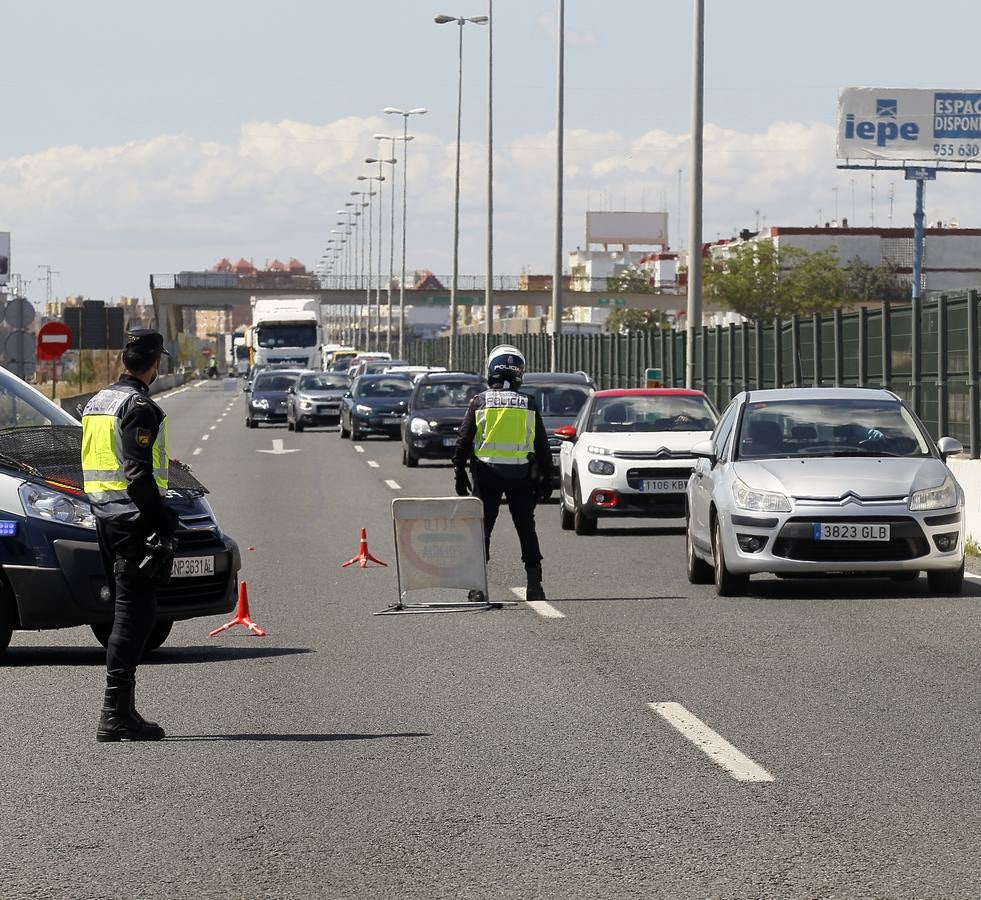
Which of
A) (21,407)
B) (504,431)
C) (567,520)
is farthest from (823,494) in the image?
(567,520)

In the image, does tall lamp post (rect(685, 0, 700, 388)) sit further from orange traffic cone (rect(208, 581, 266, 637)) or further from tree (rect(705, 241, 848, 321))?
tree (rect(705, 241, 848, 321))

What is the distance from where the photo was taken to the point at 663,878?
6422mm

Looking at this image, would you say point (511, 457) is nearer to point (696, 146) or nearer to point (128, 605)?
point (128, 605)

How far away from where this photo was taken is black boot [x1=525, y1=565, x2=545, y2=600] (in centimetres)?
1498

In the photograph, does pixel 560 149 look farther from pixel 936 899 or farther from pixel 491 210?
pixel 936 899

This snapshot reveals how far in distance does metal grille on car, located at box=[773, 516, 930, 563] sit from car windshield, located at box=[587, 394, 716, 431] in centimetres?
767

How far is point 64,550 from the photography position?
439 inches

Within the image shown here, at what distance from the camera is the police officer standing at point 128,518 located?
29.4 ft

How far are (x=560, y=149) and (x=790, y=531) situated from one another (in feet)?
116

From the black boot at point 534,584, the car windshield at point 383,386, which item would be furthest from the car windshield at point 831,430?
the car windshield at point 383,386

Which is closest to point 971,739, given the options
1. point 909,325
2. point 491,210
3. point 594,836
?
point 594,836

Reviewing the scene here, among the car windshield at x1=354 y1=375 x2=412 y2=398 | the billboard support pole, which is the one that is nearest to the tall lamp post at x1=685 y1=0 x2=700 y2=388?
the car windshield at x1=354 y1=375 x2=412 y2=398

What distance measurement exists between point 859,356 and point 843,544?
12.9 metres

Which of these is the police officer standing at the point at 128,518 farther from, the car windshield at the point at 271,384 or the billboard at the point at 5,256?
the billboard at the point at 5,256
